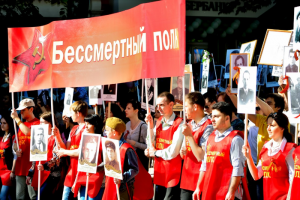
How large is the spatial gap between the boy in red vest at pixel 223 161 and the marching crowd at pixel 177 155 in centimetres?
1

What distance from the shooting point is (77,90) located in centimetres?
1011

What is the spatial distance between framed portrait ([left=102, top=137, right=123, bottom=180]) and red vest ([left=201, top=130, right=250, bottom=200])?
3.25 feet

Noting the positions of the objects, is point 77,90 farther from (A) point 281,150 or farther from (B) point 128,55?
(A) point 281,150

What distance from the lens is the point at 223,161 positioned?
14.8ft

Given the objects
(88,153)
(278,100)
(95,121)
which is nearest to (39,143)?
(95,121)

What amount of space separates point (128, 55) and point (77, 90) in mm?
4815

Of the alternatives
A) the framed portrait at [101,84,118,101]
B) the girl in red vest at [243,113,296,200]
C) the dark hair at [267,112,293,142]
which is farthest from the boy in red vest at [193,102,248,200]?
the framed portrait at [101,84,118,101]

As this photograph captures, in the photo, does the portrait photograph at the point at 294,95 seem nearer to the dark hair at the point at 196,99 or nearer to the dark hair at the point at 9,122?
the dark hair at the point at 196,99

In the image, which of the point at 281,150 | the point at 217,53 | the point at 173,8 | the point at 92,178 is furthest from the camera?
the point at 217,53

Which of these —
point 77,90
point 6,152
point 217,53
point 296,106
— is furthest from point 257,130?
point 217,53

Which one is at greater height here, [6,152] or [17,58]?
[17,58]

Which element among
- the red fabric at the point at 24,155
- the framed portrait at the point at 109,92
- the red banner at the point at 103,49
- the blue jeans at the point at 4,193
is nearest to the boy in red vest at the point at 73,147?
the red banner at the point at 103,49

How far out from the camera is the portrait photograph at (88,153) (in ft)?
17.4

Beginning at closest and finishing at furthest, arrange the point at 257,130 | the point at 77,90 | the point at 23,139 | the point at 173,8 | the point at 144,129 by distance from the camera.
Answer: the point at 173,8
the point at 257,130
the point at 144,129
the point at 23,139
the point at 77,90
